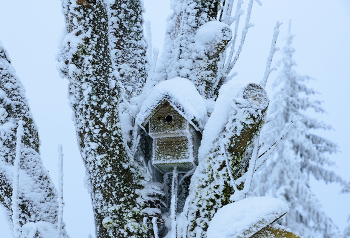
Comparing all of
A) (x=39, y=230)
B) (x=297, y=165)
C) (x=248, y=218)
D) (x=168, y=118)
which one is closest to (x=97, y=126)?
(x=168, y=118)

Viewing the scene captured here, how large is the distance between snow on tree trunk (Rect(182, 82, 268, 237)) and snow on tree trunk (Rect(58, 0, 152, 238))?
1.20 feet

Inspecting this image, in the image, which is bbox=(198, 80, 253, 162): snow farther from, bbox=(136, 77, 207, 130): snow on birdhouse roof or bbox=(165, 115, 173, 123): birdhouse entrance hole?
bbox=(165, 115, 173, 123): birdhouse entrance hole

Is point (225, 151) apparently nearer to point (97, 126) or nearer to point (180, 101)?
point (180, 101)

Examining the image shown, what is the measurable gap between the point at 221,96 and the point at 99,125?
0.77 metres

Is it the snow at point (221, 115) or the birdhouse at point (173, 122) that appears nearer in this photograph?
the snow at point (221, 115)

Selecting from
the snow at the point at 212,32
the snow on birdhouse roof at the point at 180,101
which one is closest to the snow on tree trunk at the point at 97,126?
the snow on birdhouse roof at the point at 180,101

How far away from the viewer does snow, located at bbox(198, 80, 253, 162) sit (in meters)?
1.74

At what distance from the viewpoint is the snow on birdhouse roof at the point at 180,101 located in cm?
195

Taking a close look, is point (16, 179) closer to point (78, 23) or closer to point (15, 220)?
point (15, 220)

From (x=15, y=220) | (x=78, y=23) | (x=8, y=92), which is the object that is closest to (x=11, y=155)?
(x=8, y=92)

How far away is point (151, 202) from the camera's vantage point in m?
1.92

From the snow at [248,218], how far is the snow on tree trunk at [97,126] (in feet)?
1.82

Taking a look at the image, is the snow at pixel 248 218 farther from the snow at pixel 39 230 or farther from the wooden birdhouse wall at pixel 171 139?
the snow at pixel 39 230

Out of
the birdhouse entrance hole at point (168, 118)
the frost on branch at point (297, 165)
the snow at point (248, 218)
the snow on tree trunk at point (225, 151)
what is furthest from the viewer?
the frost on branch at point (297, 165)
